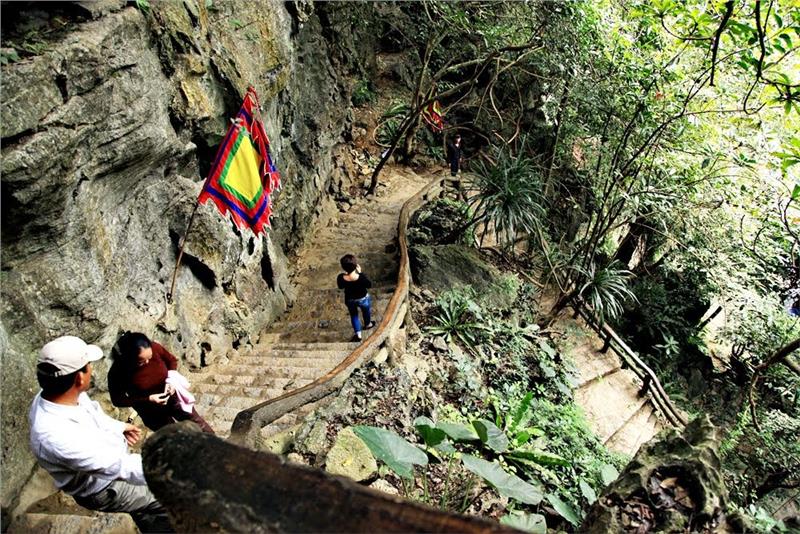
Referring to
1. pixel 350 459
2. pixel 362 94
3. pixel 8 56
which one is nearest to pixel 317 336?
pixel 350 459

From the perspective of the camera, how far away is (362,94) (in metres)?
14.3

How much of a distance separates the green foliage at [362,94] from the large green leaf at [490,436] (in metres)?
12.4

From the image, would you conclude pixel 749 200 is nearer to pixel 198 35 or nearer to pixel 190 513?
pixel 198 35

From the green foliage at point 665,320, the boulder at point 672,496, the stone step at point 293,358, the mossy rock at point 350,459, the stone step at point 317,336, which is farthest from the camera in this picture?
the green foliage at point 665,320

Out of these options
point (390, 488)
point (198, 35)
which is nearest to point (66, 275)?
point (390, 488)

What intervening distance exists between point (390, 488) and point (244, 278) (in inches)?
180

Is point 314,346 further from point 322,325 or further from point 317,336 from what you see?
point 322,325

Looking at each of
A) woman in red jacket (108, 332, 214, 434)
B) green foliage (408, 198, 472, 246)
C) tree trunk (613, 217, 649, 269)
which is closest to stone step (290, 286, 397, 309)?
green foliage (408, 198, 472, 246)

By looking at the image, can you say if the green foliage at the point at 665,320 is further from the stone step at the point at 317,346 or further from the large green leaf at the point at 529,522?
the large green leaf at the point at 529,522

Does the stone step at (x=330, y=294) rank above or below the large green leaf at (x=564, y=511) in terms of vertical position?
below

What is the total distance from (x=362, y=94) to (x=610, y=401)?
36.3ft

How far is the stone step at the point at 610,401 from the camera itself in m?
8.09

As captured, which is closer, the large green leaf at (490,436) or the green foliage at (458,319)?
the large green leaf at (490,436)

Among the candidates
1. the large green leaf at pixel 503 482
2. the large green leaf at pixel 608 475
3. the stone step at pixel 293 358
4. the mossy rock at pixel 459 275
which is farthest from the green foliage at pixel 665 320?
the large green leaf at pixel 503 482
